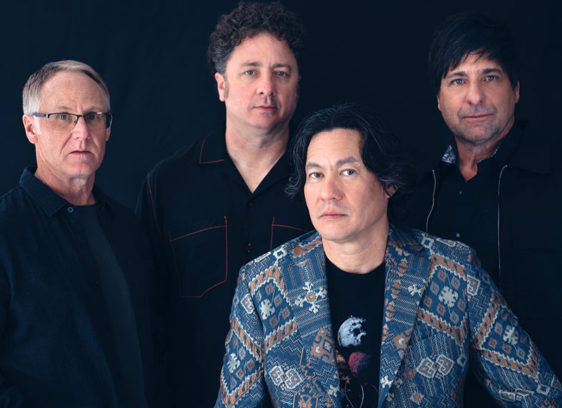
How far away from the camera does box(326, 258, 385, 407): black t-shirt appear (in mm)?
2174

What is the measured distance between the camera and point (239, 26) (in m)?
2.75

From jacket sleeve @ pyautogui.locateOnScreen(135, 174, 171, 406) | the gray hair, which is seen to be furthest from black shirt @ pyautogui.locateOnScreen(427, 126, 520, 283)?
the gray hair

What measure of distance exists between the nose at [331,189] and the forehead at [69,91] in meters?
0.94

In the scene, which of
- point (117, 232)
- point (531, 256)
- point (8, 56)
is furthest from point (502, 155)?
point (8, 56)

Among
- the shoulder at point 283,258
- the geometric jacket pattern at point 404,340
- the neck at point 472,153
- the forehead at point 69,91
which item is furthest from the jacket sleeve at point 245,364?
the neck at point 472,153

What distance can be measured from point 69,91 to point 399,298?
1.46 metres

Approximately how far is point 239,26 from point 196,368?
1.61 m

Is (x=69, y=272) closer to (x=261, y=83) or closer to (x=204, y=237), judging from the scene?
(x=204, y=237)

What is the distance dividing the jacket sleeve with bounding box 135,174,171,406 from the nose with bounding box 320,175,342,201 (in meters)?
1.01

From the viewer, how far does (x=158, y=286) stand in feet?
9.46

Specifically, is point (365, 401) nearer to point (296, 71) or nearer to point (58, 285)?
point (58, 285)

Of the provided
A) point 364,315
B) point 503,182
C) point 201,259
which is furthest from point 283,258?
point 503,182

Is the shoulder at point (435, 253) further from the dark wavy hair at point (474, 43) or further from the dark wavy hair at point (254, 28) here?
the dark wavy hair at point (254, 28)

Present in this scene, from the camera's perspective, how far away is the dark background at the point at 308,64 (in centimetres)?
322
